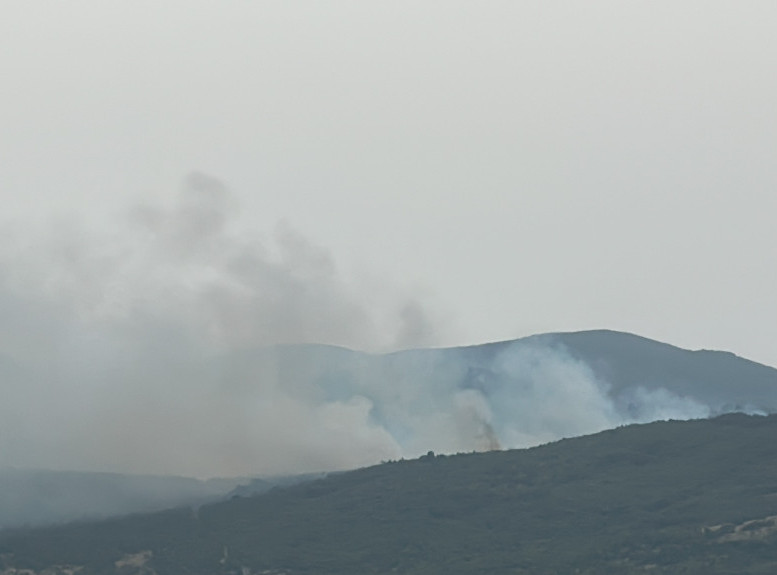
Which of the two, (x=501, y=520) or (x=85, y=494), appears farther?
(x=85, y=494)

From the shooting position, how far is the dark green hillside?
498 ft

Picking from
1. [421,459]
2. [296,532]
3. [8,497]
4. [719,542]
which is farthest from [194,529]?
[719,542]

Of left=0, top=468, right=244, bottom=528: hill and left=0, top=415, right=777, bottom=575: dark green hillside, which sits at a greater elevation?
left=0, top=468, right=244, bottom=528: hill

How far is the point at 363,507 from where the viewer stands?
172875 millimetres

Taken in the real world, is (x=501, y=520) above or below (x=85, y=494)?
below

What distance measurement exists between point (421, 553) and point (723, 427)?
43190 mm

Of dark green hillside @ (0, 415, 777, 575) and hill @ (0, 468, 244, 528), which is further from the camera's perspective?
hill @ (0, 468, 244, 528)

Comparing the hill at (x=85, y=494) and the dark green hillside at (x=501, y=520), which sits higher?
the hill at (x=85, y=494)

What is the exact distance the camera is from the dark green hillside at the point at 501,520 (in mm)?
151750

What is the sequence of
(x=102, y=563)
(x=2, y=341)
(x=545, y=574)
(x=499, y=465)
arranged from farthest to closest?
(x=2, y=341), (x=499, y=465), (x=102, y=563), (x=545, y=574)

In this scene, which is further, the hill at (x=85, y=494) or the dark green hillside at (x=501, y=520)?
the hill at (x=85, y=494)

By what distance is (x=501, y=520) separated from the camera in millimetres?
167500

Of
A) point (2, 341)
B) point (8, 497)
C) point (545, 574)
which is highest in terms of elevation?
point (2, 341)

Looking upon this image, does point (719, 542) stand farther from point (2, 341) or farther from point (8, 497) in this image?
point (2, 341)
